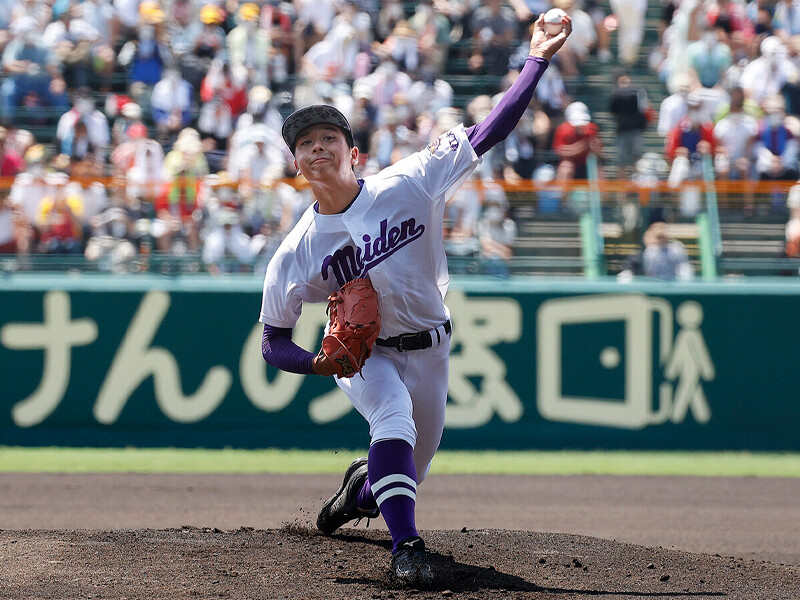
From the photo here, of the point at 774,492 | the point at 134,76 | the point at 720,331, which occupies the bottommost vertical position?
the point at 774,492

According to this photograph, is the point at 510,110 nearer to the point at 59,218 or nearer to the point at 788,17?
the point at 59,218

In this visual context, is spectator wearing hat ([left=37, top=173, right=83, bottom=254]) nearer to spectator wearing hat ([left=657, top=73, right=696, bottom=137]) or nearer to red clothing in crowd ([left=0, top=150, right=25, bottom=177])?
red clothing in crowd ([left=0, top=150, right=25, bottom=177])

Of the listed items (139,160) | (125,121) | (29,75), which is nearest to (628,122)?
(139,160)

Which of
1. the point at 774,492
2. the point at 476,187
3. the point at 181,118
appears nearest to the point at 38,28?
the point at 181,118

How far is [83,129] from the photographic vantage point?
43.9 ft

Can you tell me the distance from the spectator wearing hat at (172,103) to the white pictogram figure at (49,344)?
3.18 metres

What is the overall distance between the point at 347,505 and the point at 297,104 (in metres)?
8.30

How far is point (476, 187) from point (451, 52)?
4465 millimetres

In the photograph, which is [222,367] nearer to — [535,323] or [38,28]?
[535,323]

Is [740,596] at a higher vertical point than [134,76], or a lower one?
lower

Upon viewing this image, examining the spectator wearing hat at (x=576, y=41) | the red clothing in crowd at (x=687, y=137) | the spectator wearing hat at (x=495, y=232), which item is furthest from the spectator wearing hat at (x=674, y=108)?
the spectator wearing hat at (x=495, y=232)

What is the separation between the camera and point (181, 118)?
1367 centimetres

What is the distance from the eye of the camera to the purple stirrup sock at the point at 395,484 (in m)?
5.21

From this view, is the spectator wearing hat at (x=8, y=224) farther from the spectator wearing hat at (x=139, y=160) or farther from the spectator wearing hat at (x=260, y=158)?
the spectator wearing hat at (x=260, y=158)
